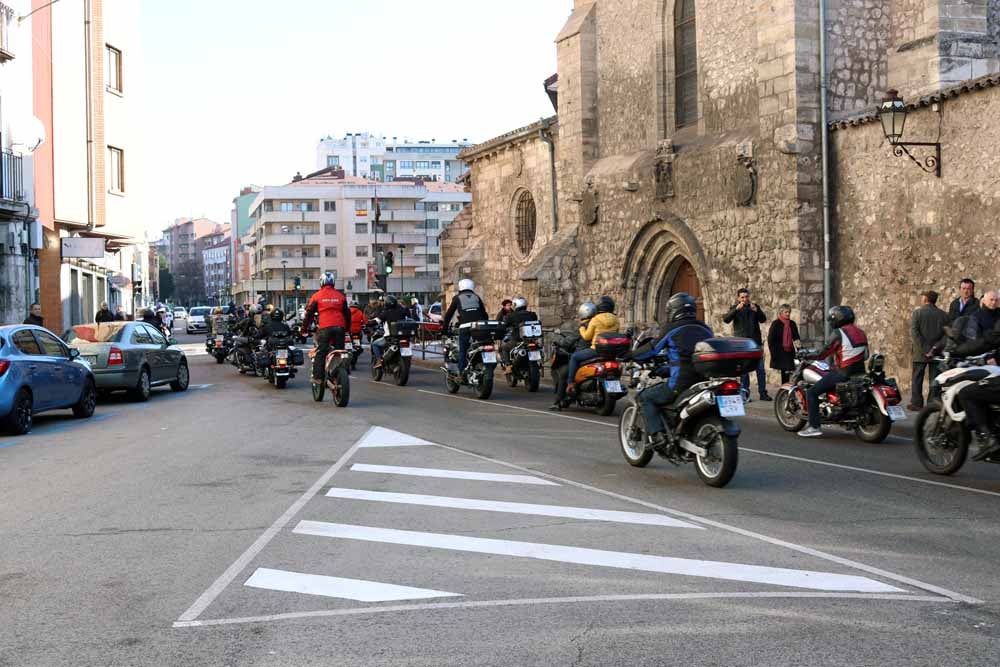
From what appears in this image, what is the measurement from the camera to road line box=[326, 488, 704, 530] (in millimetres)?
Result: 7973

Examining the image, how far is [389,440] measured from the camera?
12.9m

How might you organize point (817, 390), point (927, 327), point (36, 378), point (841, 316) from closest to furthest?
point (841, 316), point (817, 390), point (36, 378), point (927, 327)

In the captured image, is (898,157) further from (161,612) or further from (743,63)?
(161,612)

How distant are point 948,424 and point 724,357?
2.26m

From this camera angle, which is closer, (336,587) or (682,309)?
(336,587)

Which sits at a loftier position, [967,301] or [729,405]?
[967,301]

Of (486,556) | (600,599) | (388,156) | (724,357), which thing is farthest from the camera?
(388,156)

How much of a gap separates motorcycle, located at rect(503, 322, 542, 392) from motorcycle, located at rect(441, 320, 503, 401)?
1.51ft

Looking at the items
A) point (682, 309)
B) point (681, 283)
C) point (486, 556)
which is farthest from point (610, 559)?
point (681, 283)

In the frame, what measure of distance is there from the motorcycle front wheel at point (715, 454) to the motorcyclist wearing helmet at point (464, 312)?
1021 cm

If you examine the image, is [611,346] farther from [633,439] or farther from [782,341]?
[633,439]

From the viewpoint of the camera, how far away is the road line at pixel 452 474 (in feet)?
32.5

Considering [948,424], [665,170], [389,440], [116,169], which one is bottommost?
[389,440]

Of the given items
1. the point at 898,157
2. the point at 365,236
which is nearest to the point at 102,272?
the point at 898,157
